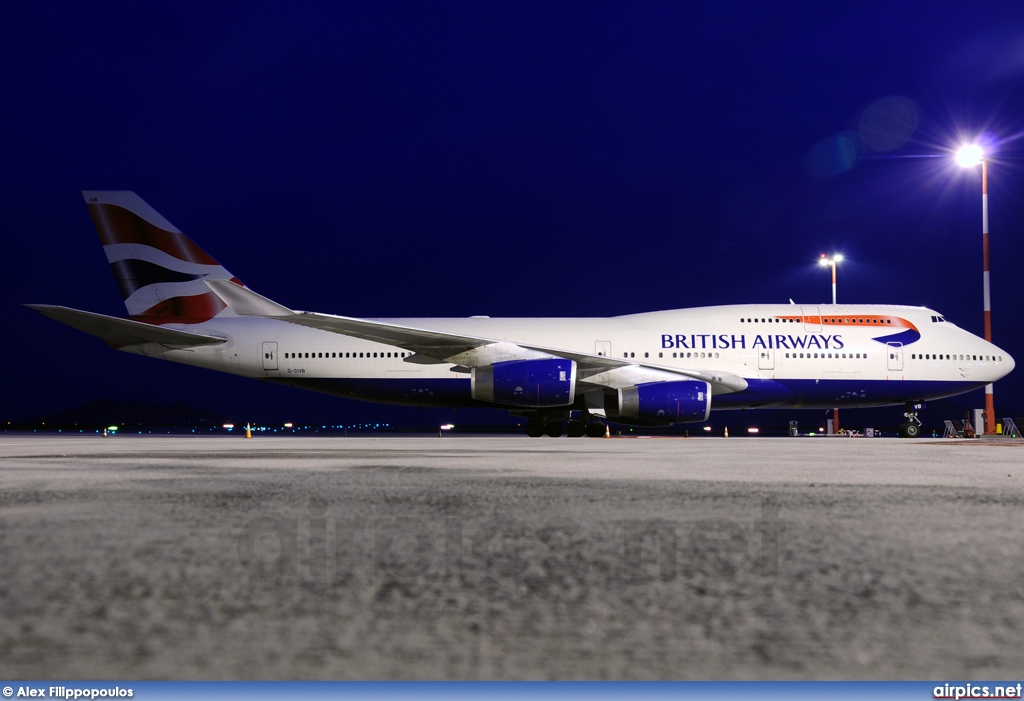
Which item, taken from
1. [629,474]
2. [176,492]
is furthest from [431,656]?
[629,474]

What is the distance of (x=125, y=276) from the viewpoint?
25.6m

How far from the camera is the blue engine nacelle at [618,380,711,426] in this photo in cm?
2008

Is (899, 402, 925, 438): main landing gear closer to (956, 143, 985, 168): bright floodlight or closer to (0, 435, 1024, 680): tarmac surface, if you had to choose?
(956, 143, 985, 168): bright floodlight

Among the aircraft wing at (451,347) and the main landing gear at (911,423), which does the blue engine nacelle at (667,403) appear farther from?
the main landing gear at (911,423)

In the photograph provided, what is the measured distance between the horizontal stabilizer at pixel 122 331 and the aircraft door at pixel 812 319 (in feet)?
57.3

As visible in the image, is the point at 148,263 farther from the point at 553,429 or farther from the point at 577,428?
the point at 577,428

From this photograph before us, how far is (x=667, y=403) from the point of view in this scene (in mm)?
20062

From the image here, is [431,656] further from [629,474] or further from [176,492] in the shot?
[629,474]

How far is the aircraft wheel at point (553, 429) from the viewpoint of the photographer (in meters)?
23.4

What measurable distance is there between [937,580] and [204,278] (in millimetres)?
24866

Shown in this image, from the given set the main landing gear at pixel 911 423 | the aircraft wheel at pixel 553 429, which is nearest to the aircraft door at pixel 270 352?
the aircraft wheel at pixel 553 429

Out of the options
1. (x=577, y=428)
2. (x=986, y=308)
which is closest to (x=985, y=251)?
(x=986, y=308)

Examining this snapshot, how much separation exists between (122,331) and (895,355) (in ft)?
73.6

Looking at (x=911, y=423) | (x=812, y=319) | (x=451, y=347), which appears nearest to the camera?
(x=451, y=347)
